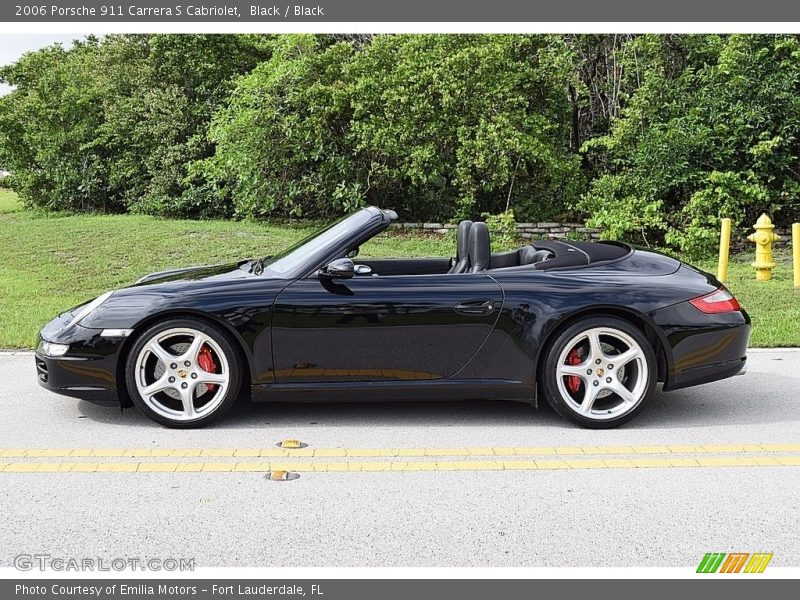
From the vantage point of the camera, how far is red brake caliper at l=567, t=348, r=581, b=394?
5.74m

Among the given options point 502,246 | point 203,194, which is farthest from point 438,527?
point 203,194

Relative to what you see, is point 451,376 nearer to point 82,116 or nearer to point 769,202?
point 769,202

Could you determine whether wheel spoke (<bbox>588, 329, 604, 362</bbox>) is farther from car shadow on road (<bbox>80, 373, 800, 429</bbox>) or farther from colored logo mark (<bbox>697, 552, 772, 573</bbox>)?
colored logo mark (<bbox>697, 552, 772, 573</bbox>)

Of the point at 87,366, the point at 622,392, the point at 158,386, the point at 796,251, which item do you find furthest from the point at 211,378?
the point at 796,251

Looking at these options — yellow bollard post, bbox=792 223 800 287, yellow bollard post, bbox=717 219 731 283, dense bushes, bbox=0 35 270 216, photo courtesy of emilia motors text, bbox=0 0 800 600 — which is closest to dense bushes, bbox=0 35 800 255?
dense bushes, bbox=0 35 270 216

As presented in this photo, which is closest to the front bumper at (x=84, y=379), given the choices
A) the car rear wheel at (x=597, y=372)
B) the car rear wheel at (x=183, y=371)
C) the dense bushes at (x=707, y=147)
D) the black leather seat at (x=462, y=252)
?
the car rear wheel at (x=183, y=371)

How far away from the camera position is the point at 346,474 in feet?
15.9

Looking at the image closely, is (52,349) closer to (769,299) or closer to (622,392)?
(622,392)

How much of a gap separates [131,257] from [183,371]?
30.6 feet

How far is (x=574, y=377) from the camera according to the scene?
18.9ft

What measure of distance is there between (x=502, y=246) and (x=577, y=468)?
416 inches

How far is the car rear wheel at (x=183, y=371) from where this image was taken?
5559 mm

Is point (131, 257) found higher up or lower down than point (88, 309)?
lower down

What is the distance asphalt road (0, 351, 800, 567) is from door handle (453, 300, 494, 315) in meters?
0.70
